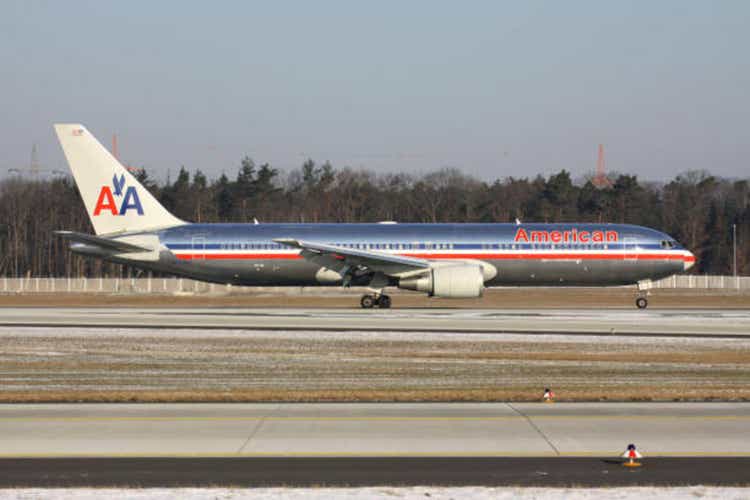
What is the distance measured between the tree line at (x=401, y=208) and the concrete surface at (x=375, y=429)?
279ft

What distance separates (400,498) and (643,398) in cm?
847

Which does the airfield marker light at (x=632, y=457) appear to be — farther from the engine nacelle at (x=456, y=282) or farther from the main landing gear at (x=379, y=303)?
the main landing gear at (x=379, y=303)

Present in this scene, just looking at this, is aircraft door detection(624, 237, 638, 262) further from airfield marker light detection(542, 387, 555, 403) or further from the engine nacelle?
airfield marker light detection(542, 387, 555, 403)

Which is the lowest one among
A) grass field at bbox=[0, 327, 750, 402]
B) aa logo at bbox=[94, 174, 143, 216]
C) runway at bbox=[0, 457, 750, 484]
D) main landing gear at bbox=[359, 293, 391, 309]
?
main landing gear at bbox=[359, 293, 391, 309]

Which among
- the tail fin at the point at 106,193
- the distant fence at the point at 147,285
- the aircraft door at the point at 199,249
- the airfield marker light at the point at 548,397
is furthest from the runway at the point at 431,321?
the distant fence at the point at 147,285

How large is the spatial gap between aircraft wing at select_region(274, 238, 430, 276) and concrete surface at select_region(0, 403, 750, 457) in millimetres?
26912

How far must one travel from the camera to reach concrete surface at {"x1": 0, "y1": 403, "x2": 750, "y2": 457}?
1245 centimetres

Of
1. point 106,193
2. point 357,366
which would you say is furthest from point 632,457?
point 106,193

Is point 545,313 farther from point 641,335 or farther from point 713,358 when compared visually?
point 713,358

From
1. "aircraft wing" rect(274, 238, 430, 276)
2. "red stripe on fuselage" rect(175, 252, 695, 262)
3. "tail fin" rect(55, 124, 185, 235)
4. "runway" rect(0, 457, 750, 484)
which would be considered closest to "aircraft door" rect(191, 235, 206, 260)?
"red stripe on fuselage" rect(175, 252, 695, 262)

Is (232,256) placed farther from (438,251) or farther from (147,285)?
(147,285)

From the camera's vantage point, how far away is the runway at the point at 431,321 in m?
32.0

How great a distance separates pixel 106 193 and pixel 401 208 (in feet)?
230

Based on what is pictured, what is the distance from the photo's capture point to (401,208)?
378ft
